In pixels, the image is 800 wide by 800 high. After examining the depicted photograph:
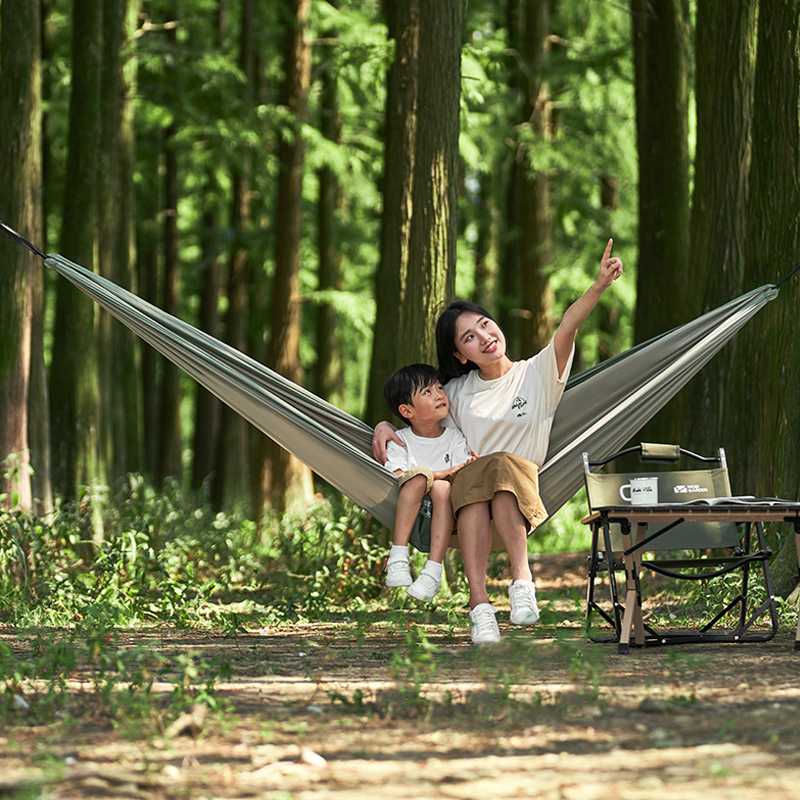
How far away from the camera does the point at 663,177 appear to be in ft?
21.8

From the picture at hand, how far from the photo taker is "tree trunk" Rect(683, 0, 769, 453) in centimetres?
532

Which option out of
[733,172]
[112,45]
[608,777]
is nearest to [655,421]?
[733,172]

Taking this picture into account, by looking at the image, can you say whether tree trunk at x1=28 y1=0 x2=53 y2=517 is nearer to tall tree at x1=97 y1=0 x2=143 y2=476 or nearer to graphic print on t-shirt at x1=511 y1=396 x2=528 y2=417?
tall tree at x1=97 y1=0 x2=143 y2=476

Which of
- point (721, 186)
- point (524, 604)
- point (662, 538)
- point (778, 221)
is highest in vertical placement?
point (721, 186)

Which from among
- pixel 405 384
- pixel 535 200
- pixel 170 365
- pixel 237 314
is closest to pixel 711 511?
pixel 405 384

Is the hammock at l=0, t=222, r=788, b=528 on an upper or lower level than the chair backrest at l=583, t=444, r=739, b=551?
upper

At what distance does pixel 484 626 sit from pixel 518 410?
0.83 meters

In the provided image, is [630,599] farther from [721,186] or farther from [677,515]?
[721,186]

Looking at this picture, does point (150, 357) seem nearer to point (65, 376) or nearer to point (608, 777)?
point (65, 376)

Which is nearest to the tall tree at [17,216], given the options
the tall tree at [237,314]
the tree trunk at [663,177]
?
the tree trunk at [663,177]

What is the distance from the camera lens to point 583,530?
866 centimetres

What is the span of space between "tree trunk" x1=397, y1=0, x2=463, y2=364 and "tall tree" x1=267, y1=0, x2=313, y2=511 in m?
4.09

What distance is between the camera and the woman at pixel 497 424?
11.5 feet

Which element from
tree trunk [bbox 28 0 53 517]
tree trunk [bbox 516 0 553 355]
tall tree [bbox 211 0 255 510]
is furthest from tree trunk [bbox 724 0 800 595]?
tall tree [bbox 211 0 255 510]
